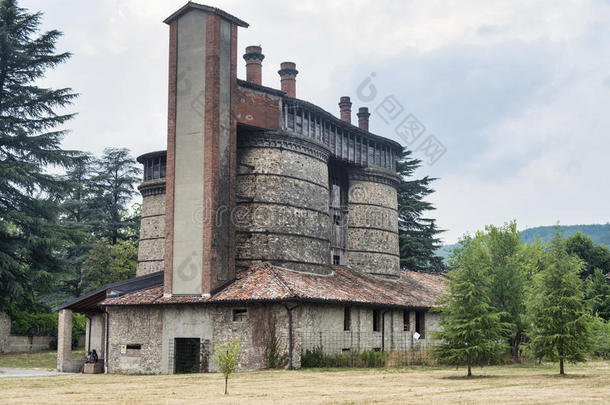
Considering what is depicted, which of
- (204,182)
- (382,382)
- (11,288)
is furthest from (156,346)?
(11,288)

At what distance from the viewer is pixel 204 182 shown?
29016 millimetres

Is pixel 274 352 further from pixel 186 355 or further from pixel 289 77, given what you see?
pixel 289 77

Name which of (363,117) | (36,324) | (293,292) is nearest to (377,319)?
(293,292)

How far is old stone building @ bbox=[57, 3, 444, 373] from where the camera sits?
90.5 feet

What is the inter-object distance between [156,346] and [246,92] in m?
12.0

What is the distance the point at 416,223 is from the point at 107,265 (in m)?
24.8

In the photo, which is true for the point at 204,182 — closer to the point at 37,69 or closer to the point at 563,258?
the point at 563,258

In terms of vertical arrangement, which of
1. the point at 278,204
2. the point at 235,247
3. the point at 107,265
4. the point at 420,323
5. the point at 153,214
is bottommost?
the point at 420,323

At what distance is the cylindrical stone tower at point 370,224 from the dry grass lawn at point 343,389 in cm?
1556

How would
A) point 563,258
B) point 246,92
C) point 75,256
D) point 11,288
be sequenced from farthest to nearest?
point 75,256 → point 11,288 → point 246,92 → point 563,258

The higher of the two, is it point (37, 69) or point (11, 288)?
point (37, 69)

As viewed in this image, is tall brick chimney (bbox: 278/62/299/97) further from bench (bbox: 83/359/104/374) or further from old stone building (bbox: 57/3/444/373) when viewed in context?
bench (bbox: 83/359/104/374)

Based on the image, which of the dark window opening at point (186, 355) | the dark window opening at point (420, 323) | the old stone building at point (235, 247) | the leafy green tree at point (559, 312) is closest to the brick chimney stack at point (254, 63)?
the old stone building at point (235, 247)

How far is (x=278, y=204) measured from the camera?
31.8 metres
